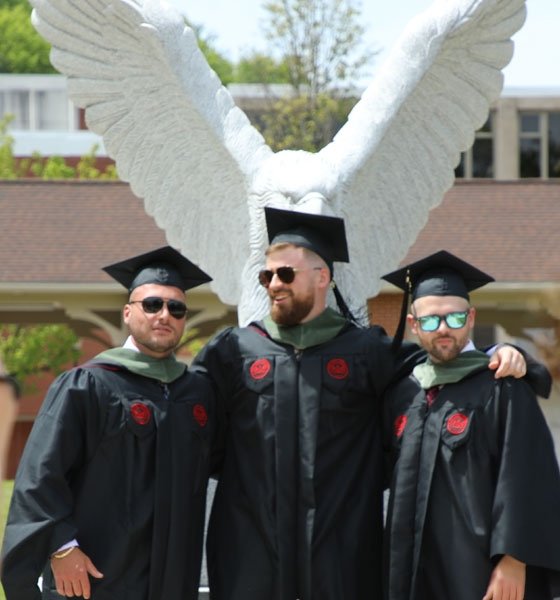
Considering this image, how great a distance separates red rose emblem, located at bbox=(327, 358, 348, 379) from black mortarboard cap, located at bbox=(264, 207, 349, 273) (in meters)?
0.37

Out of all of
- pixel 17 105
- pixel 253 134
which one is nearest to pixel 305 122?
pixel 253 134

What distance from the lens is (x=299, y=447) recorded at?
486 centimetres

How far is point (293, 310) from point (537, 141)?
23312mm

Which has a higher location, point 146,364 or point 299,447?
point 146,364

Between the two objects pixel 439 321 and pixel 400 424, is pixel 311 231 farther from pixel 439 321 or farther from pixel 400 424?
pixel 400 424

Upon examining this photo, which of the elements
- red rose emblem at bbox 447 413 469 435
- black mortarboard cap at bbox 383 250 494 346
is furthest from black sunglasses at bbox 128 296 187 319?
red rose emblem at bbox 447 413 469 435

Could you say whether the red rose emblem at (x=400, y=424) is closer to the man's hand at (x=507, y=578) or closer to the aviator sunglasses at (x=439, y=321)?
the aviator sunglasses at (x=439, y=321)

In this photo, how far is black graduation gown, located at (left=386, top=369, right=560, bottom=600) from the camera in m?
4.65

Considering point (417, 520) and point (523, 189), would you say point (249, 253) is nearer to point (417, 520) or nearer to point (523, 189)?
point (417, 520)

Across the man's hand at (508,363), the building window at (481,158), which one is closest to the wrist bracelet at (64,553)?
the man's hand at (508,363)

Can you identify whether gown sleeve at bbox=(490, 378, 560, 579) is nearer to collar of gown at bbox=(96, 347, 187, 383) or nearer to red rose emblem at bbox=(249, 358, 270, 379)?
red rose emblem at bbox=(249, 358, 270, 379)

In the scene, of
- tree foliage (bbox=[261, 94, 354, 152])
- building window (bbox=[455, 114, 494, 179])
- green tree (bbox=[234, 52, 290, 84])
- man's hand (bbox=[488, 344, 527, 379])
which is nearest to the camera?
man's hand (bbox=[488, 344, 527, 379])

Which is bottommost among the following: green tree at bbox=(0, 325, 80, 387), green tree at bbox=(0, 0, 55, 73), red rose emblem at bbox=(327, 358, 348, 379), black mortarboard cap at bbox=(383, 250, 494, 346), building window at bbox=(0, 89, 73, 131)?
green tree at bbox=(0, 325, 80, 387)

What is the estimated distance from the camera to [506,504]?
464 cm
